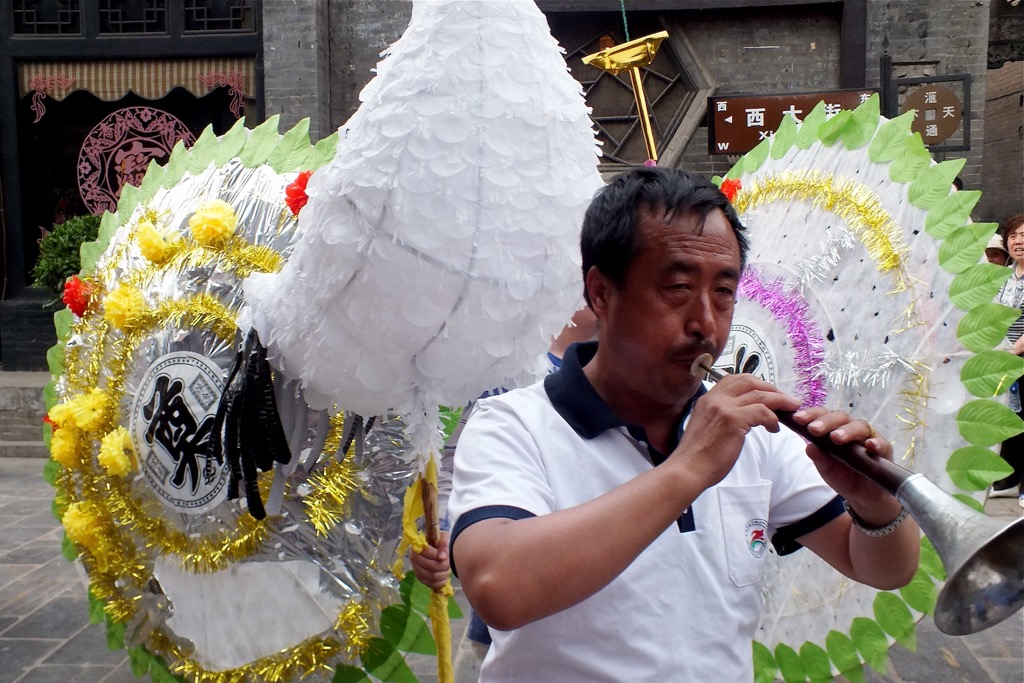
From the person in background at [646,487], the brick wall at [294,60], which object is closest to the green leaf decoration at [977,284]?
the person in background at [646,487]

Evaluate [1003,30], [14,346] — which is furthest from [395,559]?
[1003,30]

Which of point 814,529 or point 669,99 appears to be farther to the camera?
point 669,99

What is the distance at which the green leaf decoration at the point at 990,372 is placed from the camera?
186 cm

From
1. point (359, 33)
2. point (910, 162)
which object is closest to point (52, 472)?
point (910, 162)

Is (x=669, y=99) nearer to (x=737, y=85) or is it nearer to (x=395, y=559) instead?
(x=737, y=85)

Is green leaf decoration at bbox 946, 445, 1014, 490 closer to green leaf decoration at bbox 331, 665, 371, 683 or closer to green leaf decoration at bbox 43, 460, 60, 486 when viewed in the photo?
green leaf decoration at bbox 331, 665, 371, 683

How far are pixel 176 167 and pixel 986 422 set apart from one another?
2233mm

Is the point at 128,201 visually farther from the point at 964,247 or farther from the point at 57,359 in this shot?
the point at 964,247

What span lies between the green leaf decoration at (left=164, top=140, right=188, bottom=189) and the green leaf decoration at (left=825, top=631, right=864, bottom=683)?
214 centimetres

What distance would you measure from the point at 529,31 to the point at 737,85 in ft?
21.9

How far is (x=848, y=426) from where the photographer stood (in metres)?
1.05

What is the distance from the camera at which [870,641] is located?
6.64 feet

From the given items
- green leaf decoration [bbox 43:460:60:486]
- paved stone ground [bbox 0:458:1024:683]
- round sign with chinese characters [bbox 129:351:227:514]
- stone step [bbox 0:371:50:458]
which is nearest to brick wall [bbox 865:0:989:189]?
paved stone ground [bbox 0:458:1024:683]

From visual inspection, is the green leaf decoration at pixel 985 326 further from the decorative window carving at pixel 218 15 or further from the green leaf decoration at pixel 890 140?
the decorative window carving at pixel 218 15
